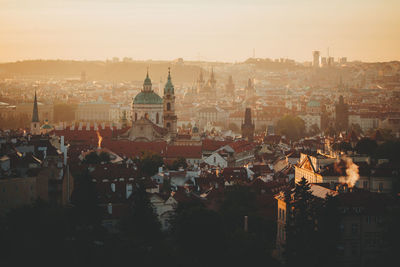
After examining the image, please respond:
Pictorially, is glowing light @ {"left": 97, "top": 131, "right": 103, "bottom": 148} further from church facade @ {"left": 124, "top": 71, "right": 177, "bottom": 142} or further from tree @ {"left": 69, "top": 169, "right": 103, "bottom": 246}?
tree @ {"left": 69, "top": 169, "right": 103, "bottom": 246}

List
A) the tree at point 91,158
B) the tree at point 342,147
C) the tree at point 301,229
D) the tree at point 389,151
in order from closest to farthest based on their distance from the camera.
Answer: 1. the tree at point 301,229
2. the tree at point 91,158
3. the tree at point 389,151
4. the tree at point 342,147

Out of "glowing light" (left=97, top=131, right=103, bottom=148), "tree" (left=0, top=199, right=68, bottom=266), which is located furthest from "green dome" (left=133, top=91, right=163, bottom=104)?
"tree" (left=0, top=199, right=68, bottom=266)

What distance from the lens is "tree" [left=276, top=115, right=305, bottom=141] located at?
81.6 metres

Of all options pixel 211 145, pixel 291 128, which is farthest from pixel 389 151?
pixel 291 128

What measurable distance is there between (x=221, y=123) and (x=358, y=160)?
6707 cm

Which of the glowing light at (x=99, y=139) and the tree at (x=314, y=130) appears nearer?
the glowing light at (x=99, y=139)

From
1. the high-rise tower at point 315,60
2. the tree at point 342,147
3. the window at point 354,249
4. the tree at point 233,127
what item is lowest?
the tree at point 233,127

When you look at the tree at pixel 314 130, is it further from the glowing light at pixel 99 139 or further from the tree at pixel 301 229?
the tree at pixel 301 229

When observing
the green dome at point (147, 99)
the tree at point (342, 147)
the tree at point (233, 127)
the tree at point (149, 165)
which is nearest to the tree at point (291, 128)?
the tree at point (233, 127)

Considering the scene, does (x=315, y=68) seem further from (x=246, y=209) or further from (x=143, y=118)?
(x=246, y=209)

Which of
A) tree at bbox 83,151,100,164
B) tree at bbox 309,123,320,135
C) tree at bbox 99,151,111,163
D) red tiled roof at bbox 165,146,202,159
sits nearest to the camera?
tree at bbox 83,151,100,164

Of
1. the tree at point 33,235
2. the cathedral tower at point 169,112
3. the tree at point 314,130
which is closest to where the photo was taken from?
the tree at point 33,235

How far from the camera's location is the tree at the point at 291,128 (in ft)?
268

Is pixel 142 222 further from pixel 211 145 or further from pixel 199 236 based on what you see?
pixel 211 145
